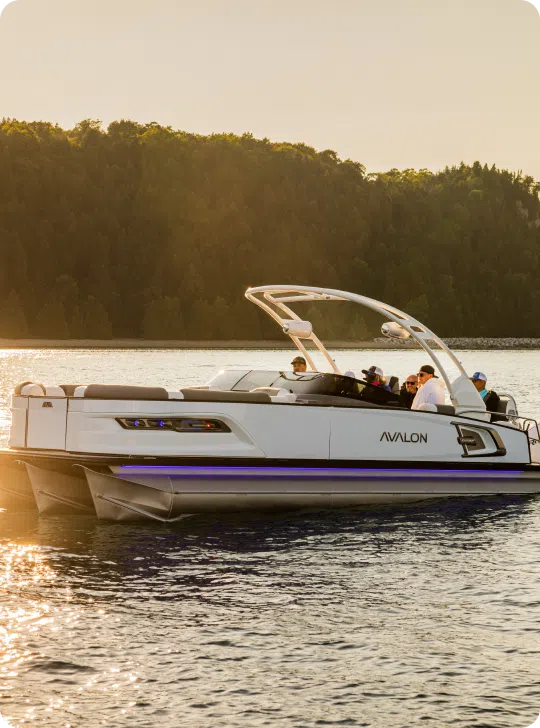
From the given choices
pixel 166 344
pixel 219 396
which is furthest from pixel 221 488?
pixel 166 344

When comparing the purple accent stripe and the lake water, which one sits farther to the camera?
the purple accent stripe

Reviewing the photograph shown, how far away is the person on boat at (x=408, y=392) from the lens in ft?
50.2

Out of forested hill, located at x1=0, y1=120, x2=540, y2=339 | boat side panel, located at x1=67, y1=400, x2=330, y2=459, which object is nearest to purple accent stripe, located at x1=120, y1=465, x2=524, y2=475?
boat side panel, located at x1=67, y1=400, x2=330, y2=459

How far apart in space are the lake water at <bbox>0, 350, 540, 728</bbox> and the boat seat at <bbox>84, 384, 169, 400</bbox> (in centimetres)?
155

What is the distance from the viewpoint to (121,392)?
41.2ft

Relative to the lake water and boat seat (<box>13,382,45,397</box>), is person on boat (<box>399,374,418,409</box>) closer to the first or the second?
the lake water

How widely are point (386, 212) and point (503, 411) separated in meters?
144

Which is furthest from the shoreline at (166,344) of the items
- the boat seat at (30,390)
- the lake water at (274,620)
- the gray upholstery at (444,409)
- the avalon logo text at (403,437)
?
the boat seat at (30,390)

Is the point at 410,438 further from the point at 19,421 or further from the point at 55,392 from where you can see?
the point at 19,421

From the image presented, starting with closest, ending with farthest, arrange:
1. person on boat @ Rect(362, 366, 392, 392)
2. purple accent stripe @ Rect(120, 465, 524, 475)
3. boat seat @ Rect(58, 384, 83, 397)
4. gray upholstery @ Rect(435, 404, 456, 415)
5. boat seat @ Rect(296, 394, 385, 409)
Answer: purple accent stripe @ Rect(120, 465, 524, 475)
boat seat @ Rect(58, 384, 83, 397)
boat seat @ Rect(296, 394, 385, 409)
gray upholstery @ Rect(435, 404, 456, 415)
person on boat @ Rect(362, 366, 392, 392)

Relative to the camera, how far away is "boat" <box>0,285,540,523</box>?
12.6 m

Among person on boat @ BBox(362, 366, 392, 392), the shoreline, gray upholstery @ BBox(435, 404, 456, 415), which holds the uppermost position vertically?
the shoreline

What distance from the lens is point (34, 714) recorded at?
23.3 ft

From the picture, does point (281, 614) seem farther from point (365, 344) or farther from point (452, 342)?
point (452, 342)
